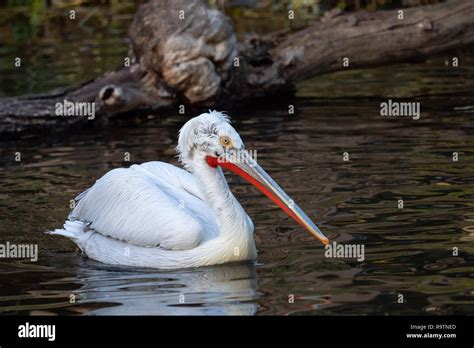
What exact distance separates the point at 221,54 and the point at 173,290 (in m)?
4.70

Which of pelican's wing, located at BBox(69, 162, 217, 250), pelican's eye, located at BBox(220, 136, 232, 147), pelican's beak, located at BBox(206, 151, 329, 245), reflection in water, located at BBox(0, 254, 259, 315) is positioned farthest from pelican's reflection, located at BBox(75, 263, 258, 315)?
pelican's eye, located at BBox(220, 136, 232, 147)

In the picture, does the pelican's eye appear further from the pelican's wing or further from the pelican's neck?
the pelican's wing

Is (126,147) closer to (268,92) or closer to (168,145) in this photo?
(168,145)

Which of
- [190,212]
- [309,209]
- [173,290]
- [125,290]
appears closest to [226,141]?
[190,212]

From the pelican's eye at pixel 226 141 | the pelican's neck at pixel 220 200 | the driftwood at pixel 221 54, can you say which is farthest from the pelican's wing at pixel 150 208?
the driftwood at pixel 221 54

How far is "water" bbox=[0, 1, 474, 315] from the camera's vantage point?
19.9 feet

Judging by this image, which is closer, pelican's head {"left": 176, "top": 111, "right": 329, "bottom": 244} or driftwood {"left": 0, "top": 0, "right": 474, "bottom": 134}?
pelican's head {"left": 176, "top": 111, "right": 329, "bottom": 244}

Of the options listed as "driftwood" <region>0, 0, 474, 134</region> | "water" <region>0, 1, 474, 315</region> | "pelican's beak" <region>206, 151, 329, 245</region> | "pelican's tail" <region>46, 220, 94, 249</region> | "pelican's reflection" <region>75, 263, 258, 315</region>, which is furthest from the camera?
"driftwood" <region>0, 0, 474, 134</region>

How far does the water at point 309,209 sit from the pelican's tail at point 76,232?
→ 12cm

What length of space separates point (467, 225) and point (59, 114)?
4672 millimetres

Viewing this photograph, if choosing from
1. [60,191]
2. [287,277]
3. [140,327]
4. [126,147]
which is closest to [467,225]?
[287,277]

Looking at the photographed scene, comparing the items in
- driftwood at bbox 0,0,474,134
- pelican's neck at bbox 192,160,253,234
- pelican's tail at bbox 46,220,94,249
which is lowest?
pelican's tail at bbox 46,220,94,249

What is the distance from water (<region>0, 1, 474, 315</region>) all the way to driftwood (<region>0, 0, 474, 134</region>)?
0.28 m

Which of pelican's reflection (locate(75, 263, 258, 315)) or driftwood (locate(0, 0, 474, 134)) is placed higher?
driftwood (locate(0, 0, 474, 134))
